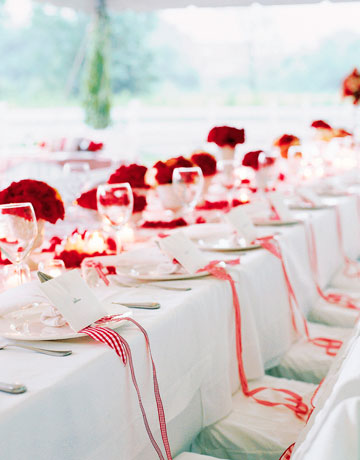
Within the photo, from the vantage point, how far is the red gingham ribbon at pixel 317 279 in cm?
248

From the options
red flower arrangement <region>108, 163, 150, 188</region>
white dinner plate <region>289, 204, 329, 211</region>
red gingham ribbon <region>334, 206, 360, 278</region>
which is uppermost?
red flower arrangement <region>108, 163, 150, 188</region>

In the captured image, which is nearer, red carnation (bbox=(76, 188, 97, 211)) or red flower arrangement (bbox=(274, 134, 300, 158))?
red carnation (bbox=(76, 188, 97, 211))

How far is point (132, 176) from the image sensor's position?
2.28 m

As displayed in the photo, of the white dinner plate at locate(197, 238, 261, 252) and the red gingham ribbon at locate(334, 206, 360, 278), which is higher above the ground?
the white dinner plate at locate(197, 238, 261, 252)

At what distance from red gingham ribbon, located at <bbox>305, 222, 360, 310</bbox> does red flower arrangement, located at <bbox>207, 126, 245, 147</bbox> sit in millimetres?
767

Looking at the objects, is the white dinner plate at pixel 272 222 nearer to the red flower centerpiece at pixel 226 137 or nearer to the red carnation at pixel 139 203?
the red carnation at pixel 139 203

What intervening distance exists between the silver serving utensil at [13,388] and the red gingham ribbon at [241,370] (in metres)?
0.76

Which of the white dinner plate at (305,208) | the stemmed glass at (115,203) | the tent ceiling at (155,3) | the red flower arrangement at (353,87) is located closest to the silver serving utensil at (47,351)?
the stemmed glass at (115,203)

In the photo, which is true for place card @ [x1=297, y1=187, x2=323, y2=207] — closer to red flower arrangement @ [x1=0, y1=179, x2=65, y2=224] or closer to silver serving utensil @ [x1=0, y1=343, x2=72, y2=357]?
red flower arrangement @ [x1=0, y1=179, x2=65, y2=224]

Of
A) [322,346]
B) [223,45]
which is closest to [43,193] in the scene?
[322,346]

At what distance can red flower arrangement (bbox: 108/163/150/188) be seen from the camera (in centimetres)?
227

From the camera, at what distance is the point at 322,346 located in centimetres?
206

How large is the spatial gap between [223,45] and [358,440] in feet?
52.2

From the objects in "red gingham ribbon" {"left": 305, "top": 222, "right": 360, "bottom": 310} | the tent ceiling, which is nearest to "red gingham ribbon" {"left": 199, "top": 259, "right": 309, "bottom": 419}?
"red gingham ribbon" {"left": 305, "top": 222, "right": 360, "bottom": 310}
